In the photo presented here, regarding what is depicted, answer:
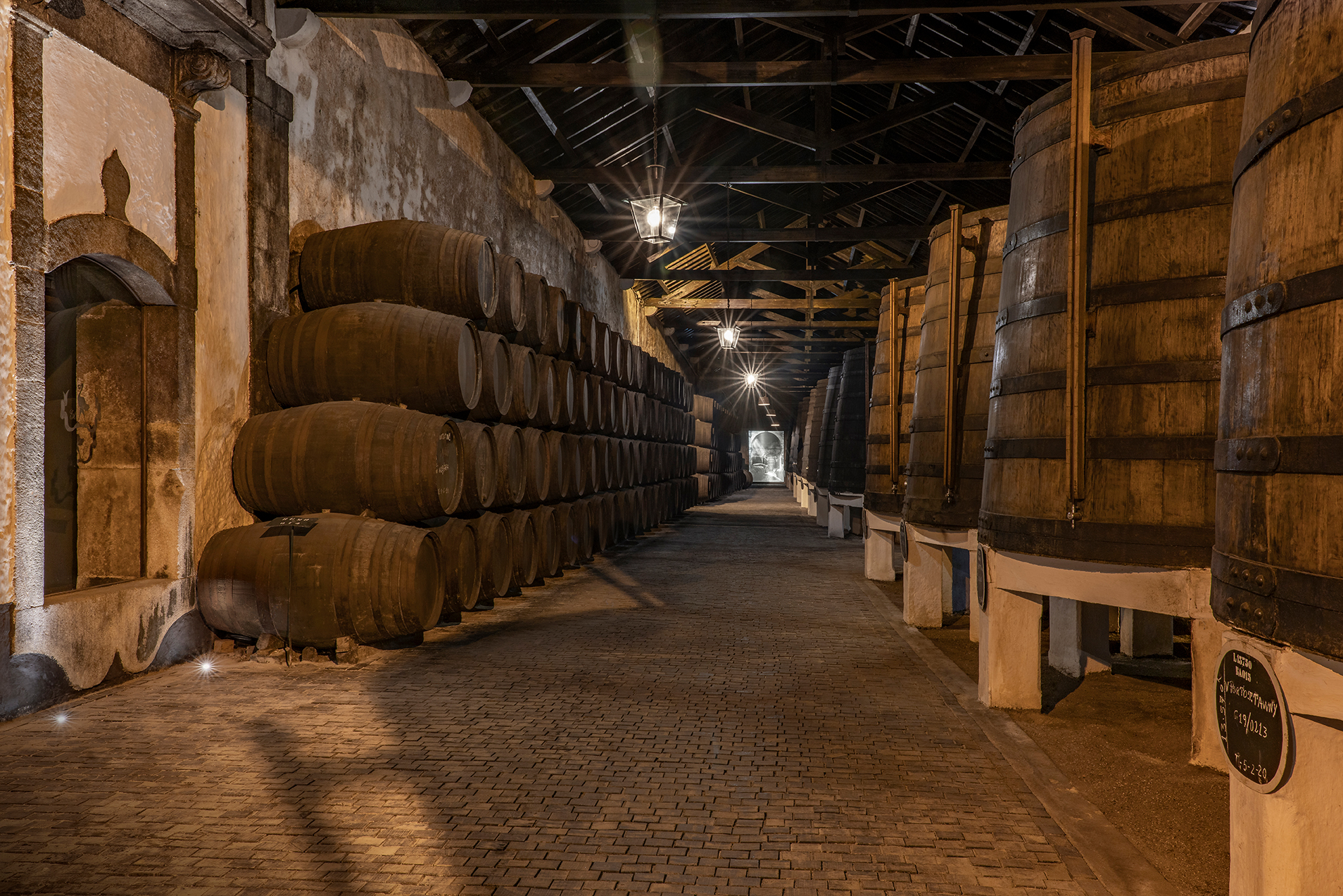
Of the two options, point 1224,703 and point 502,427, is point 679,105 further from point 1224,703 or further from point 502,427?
point 1224,703

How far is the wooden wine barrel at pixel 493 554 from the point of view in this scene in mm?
7625

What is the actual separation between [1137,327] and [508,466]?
5.65 meters

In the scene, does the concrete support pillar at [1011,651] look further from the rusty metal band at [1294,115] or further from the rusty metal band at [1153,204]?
Result: the rusty metal band at [1294,115]

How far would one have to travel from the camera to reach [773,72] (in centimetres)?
946

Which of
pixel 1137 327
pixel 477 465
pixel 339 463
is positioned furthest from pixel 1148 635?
pixel 339 463

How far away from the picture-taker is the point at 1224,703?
2.45 metres

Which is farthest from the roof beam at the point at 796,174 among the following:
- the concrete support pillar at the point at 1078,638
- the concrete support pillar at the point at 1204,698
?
the concrete support pillar at the point at 1204,698

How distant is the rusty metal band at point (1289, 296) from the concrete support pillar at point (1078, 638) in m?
3.94

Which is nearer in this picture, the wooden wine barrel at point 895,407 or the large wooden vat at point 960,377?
the large wooden vat at point 960,377

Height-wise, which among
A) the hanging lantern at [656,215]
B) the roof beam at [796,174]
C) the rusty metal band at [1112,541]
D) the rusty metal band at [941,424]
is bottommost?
the rusty metal band at [1112,541]

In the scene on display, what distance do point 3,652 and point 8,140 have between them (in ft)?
8.61

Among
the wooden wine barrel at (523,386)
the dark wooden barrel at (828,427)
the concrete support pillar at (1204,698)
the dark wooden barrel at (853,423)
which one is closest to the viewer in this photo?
the concrete support pillar at (1204,698)

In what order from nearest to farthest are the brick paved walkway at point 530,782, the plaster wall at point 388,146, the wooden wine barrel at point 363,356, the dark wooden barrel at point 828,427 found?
1. the brick paved walkway at point 530,782
2. the wooden wine barrel at point 363,356
3. the plaster wall at point 388,146
4. the dark wooden barrel at point 828,427

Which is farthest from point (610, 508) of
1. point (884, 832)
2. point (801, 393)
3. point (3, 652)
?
point (801, 393)
